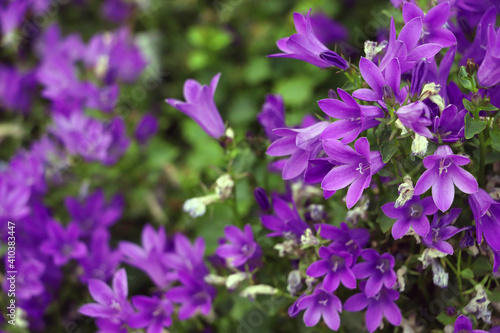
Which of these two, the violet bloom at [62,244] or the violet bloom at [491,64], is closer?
the violet bloom at [491,64]

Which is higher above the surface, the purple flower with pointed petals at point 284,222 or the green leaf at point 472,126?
the green leaf at point 472,126

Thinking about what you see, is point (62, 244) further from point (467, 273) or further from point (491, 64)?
point (491, 64)

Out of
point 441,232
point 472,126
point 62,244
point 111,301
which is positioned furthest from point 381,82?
point 62,244

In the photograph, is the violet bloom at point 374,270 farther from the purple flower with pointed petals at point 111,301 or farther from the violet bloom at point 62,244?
the violet bloom at point 62,244

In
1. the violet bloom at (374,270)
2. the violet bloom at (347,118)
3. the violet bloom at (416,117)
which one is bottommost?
the violet bloom at (374,270)

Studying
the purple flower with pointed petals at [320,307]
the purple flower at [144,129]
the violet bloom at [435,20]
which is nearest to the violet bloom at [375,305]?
the purple flower with pointed petals at [320,307]

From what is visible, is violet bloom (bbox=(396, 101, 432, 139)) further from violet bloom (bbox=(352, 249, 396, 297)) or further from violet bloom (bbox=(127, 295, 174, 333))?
violet bloom (bbox=(127, 295, 174, 333))

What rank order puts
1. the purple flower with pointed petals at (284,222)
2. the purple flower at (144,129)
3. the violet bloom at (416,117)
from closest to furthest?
the violet bloom at (416,117) < the purple flower with pointed petals at (284,222) < the purple flower at (144,129)

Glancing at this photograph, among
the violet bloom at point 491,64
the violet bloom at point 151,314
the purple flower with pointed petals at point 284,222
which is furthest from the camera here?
the violet bloom at point 151,314
